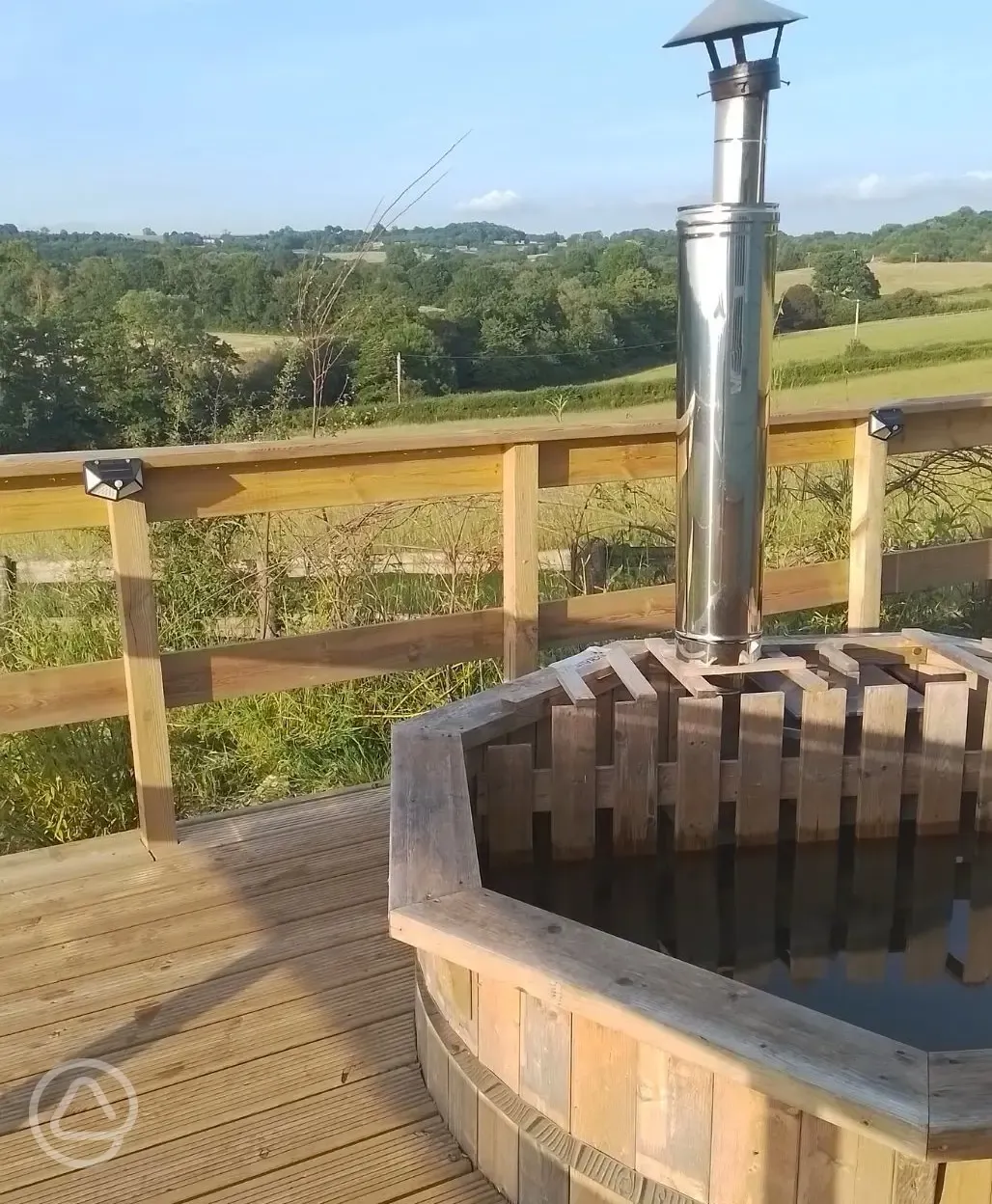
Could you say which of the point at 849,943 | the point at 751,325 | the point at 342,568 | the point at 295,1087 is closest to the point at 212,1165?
the point at 295,1087

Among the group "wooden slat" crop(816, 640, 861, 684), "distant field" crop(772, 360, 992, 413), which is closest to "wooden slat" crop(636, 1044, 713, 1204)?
"wooden slat" crop(816, 640, 861, 684)

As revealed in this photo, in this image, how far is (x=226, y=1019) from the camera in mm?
1874

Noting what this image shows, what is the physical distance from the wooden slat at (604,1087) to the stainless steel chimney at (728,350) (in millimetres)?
1088

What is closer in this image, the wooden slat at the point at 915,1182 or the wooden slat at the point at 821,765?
the wooden slat at the point at 915,1182

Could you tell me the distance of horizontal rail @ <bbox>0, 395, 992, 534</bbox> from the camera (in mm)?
2270

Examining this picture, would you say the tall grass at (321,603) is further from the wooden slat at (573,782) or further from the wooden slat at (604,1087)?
the wooden slat at (604,1087)

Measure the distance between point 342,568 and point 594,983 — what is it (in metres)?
2.71

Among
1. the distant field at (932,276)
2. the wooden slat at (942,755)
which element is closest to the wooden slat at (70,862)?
the wooden slat at (942,755)

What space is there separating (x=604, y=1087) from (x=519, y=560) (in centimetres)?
163

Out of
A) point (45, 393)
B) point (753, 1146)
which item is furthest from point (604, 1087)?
point (45, 393)

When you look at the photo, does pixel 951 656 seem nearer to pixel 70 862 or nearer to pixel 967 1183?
pixel 967 1183

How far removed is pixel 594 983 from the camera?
124 cm

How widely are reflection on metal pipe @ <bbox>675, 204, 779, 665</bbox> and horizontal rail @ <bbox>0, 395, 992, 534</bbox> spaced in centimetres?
59

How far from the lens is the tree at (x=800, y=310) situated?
533 centimetres
